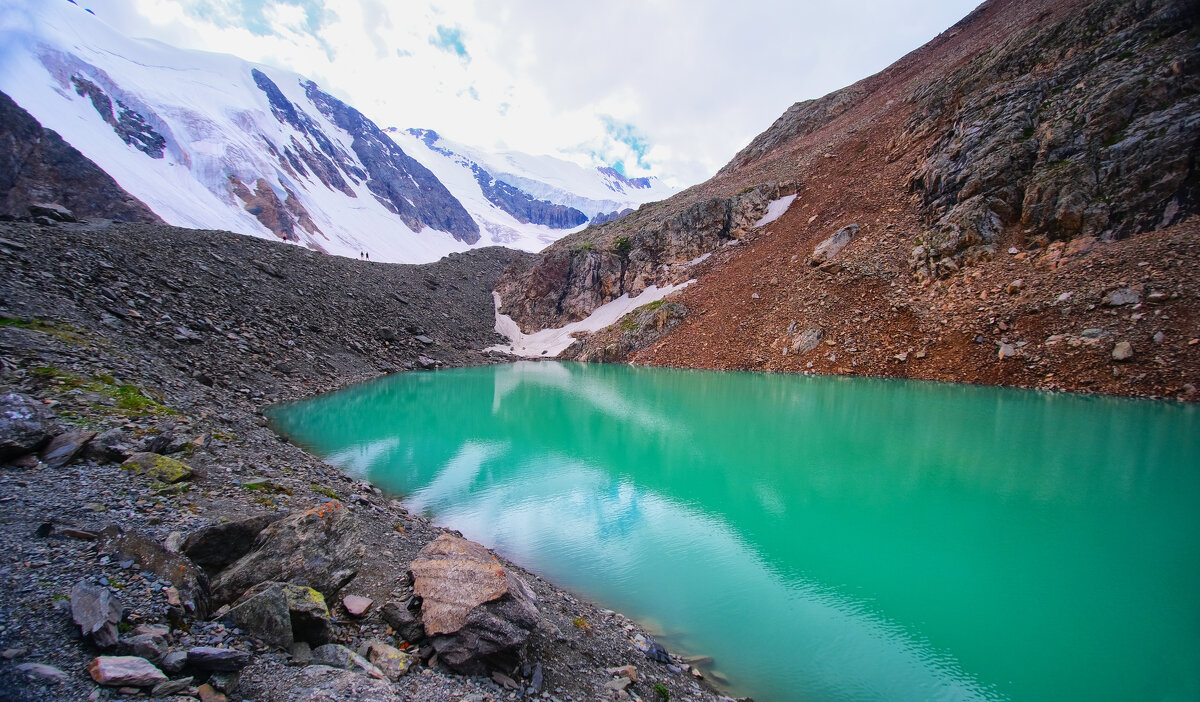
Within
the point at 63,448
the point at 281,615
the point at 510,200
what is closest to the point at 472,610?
the point at 281,615

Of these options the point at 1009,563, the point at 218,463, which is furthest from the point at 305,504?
the point at 1009,563

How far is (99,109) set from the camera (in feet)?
193

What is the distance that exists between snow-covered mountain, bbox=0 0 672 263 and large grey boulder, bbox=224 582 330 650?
6282 cm

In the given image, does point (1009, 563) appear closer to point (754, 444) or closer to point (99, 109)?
point (754, 444)

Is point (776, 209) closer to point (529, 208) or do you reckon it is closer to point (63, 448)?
point (63, 448)

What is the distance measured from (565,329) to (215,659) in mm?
46664

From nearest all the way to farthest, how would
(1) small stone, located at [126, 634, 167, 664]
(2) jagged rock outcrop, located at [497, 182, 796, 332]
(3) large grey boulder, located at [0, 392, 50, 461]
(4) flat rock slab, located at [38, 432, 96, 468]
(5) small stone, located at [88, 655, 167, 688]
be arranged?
(5) small stone, located at [88, 655, 167, 688] < (1) small stone, located at [126, 634, 167, 664] < (3) large grey boulder, located at [0, 392, 50, 461] < (4) flat rock slab, located at [38, 432, 96, 468] < (2) jagged rock outcrop, located at [497, 182, 796, 332]

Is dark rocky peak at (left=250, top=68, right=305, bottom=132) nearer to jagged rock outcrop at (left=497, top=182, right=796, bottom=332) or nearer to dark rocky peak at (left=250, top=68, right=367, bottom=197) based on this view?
dark rocky peak at (left=250, top=68, right=367, bottom=197)

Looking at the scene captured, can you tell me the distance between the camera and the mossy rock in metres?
6.39

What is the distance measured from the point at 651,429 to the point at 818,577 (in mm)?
10494

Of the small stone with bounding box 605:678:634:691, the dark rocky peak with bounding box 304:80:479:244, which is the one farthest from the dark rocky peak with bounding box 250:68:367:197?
the small stone with bounding box 605:678:634:691

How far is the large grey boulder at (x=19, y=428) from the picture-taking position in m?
5.66

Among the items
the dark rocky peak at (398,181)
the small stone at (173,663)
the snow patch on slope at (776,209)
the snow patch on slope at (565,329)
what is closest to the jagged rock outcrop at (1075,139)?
Answer: the snow patch on slope at (776,209)

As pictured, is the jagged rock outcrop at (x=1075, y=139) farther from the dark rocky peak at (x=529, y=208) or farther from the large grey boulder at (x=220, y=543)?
the dark rocky peak at (x=529, y=208)
